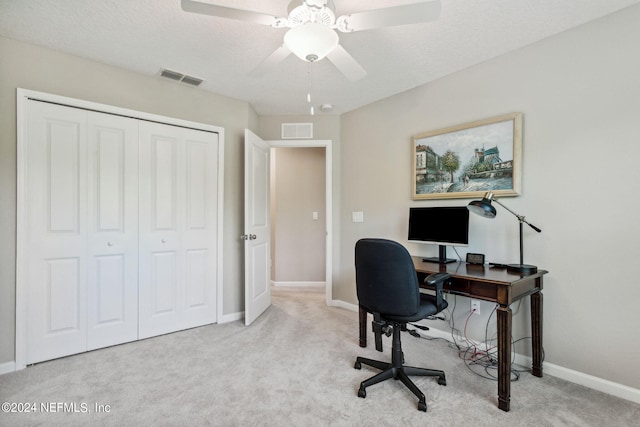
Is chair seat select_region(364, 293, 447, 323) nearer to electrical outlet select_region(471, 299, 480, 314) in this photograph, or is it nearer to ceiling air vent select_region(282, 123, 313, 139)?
electrical outlet select_region(471, 299, 480, 314)

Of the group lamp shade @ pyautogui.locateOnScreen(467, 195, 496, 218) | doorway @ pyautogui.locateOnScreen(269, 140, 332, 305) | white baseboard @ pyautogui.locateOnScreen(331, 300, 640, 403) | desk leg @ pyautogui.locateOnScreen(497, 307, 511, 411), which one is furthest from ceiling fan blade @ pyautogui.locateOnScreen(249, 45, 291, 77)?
doorway @ pyautogui.locateOnScreen(269, 140, 332, 305)

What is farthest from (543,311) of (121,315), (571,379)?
(121,315)

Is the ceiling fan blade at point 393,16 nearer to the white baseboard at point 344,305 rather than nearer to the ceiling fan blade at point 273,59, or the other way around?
the ceiling fan blade at point 273,59

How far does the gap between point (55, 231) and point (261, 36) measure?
2206mm

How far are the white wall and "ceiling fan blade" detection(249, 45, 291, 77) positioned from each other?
1708 mm

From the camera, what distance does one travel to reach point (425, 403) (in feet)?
5.66

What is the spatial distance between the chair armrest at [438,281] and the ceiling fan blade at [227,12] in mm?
1692

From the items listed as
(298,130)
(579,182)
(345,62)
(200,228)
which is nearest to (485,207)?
(579,182)

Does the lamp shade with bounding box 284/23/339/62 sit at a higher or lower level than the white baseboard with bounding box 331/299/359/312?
higher

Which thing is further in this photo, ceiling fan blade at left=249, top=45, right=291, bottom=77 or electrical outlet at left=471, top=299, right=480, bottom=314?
electrical outlet at left=471, top=299, right=480, bottom=314

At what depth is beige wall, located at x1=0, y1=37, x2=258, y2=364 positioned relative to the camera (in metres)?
2.16

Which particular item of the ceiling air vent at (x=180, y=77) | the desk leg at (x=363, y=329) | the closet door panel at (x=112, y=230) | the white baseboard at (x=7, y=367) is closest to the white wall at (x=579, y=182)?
the desk leg at (x=363, y=329)

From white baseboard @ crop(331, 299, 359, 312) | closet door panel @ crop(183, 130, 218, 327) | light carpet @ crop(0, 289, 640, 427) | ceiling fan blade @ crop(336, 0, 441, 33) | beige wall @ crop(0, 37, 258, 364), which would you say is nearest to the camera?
ceiling fan blade @ crop(336, 0, 441, 33)

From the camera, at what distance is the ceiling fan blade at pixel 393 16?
1.34 meters
